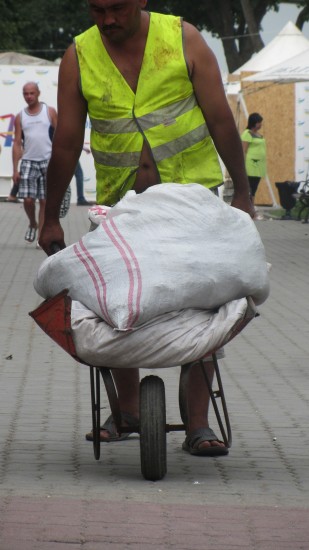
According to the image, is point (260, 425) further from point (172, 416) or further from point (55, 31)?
point (55, 31)

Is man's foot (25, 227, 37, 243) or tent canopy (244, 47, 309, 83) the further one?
tent canopy (244, 47, 309, 83)

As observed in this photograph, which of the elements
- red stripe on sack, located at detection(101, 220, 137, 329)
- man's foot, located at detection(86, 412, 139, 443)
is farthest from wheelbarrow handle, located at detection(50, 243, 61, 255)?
man's foot, located at detection(86, 412, 139, 443)

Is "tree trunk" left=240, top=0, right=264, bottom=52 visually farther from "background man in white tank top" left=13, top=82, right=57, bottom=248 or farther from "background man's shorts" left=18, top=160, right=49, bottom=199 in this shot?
Result: "background man's shorts" left=18, top=160, right=49, bottom=199

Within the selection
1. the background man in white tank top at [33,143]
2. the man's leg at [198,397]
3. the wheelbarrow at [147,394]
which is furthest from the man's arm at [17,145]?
the wheelbarrow at [147,394]

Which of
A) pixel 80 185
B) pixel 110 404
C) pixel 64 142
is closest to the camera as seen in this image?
pixel 110 404

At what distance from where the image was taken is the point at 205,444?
5.88m

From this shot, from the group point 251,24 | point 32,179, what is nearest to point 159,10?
point 251,24

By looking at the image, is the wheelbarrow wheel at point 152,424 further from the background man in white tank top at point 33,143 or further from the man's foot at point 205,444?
the background man in white tank top at point 33,143

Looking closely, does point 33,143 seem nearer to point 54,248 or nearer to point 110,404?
point 54,248

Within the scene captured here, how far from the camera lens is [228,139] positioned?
578 centimetres

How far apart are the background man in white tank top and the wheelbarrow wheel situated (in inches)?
451

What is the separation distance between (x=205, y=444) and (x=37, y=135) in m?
11.2

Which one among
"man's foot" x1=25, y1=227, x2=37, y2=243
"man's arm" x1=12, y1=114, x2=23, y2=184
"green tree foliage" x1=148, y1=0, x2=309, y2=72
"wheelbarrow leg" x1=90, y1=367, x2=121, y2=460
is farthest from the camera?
"green tree foliage" x1=148, y1=0, x2=309, y2=72

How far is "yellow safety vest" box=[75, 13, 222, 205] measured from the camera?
18.6 ft
